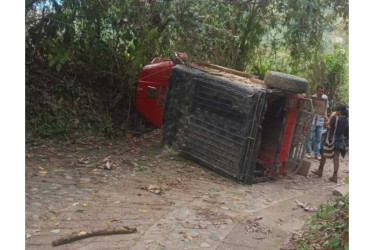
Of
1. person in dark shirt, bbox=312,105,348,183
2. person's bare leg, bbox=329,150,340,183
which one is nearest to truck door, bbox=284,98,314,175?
person in dark shirt, bbox=312,105,348,183

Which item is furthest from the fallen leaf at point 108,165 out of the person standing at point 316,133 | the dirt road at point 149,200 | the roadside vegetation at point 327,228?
the person standing at point 316,133

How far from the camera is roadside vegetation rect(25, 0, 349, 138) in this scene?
600 centimetres

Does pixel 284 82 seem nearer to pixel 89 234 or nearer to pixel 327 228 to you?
pixel 327 228

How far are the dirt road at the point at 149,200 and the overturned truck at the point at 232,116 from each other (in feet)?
0.75

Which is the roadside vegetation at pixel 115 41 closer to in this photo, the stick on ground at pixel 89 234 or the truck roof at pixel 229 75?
the truck roof at pixel 229 75

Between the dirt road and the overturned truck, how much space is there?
0.23 metres

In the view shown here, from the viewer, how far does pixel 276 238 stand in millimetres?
4074

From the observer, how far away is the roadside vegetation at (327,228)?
3.41 metres

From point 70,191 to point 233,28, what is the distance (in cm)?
497

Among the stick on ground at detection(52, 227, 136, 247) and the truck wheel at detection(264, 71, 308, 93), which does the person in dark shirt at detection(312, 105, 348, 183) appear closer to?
the truck wheel at detection(264, 71, 308, 93)

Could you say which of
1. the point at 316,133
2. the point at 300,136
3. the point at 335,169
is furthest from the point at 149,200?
the point at 316,133

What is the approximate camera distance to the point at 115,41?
22.8 ft

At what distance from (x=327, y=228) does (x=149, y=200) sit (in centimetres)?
176

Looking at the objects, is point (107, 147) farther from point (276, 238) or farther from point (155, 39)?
point (276, 238)
